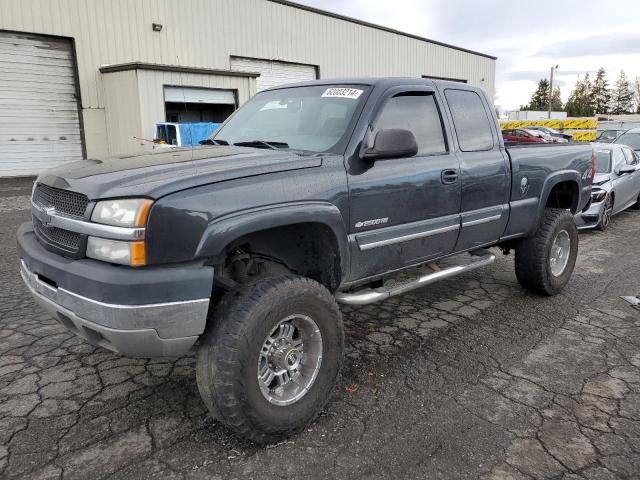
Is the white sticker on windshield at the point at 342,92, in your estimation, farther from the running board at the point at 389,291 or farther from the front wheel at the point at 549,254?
the front wheel at the point at 549,254

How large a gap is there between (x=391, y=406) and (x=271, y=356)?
0.86 m

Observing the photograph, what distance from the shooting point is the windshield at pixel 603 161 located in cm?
973

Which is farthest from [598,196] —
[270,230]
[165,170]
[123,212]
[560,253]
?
[123,212]

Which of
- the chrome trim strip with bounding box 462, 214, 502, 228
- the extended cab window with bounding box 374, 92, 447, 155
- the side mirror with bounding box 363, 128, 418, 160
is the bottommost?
the chrome trim strip with bounding box 462, 214, 502, 228

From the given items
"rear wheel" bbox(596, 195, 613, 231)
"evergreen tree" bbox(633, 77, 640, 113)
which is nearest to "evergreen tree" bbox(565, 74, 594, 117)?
"evergreen tree" bbox(633, 77, 640, 113)

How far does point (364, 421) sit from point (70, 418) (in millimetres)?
1700

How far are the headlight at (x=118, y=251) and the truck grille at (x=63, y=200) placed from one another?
0.74ft

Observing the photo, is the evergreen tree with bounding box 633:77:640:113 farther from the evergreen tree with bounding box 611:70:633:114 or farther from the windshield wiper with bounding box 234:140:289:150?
the windshield wiper with bounding box 234:140:289:150

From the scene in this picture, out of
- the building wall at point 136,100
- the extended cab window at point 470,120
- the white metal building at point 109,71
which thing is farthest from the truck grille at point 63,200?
the building wall at point 136,100

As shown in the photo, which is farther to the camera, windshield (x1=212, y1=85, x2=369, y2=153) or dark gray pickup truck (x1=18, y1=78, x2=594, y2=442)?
windshield (x1=212, y1=85, x2=369, y2=153)

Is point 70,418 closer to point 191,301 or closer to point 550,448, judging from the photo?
point 191,301

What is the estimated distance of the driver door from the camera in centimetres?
341

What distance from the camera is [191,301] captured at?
258 centimetres

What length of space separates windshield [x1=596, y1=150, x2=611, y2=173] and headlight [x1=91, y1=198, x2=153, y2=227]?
9.33m
